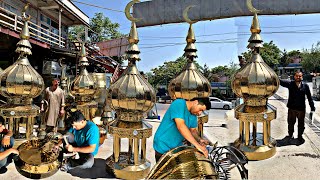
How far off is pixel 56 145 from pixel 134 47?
54 cm

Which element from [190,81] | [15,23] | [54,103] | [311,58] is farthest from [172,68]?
[311,58]

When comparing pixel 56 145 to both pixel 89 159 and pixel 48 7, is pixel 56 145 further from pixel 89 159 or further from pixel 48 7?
pixel 48 7

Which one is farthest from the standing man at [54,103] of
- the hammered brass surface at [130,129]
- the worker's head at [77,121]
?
the hammered brass surface at [130,129]

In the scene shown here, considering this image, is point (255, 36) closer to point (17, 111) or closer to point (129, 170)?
point (129, 170)

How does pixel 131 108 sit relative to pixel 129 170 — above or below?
above

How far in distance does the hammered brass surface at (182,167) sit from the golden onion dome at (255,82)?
317 millimetres

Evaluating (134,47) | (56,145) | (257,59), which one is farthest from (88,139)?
(257,59)

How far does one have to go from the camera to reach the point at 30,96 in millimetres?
1225

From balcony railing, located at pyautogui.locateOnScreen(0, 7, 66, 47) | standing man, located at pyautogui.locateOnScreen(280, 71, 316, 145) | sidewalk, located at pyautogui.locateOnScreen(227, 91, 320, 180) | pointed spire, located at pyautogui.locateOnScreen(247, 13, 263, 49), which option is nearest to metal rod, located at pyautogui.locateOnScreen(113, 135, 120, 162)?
sidewalk, located at pyautogui.locateOnScreen(227, 91, 320, 180)

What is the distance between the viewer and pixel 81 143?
157cm

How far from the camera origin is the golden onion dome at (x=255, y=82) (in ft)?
3.28

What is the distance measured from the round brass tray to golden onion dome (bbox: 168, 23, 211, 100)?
638 millimetres

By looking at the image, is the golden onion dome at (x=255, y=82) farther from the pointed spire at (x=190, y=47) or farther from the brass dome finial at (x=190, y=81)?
the pointed spire at (x=190, y=47)

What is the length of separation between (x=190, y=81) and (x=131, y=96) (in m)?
0.37
